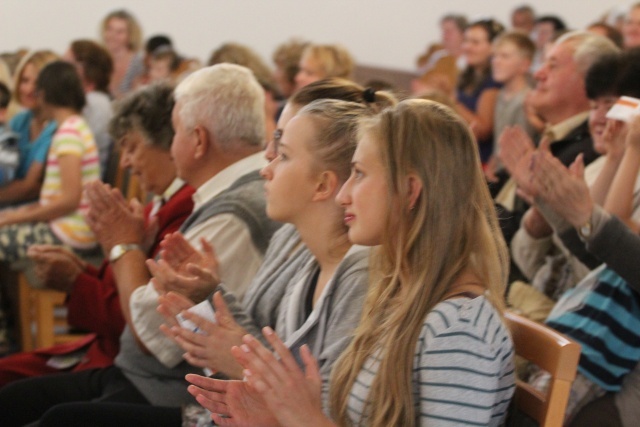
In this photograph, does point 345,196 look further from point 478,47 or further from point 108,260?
point 478,47

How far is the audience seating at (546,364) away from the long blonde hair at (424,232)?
120 millimetres

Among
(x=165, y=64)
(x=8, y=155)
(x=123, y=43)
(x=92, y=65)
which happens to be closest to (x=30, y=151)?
(x=8, y=155)

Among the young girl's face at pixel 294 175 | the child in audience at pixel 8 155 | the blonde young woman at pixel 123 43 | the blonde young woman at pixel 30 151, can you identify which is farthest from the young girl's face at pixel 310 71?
the young girl's face at pixel 294 175

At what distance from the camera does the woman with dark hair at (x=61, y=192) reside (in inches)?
133

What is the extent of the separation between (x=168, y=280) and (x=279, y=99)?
307 cm

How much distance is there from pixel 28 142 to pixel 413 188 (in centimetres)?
287

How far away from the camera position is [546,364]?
1.39 m

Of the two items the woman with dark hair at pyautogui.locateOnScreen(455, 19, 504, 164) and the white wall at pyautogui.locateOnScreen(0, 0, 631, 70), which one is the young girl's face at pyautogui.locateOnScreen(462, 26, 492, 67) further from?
the white wall at pyautogui.locateOnScreen(0, 0, 631, 70)

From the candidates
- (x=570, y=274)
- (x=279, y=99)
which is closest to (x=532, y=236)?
(x=570, y=274)

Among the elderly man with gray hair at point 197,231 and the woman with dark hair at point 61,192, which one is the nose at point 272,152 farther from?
the woman with dark hair at point 61,192

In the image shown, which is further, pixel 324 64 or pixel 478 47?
pixel 478 47

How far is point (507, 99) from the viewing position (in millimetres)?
4512

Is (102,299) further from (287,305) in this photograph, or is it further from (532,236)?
(532,236)

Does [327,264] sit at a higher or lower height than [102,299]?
higher
